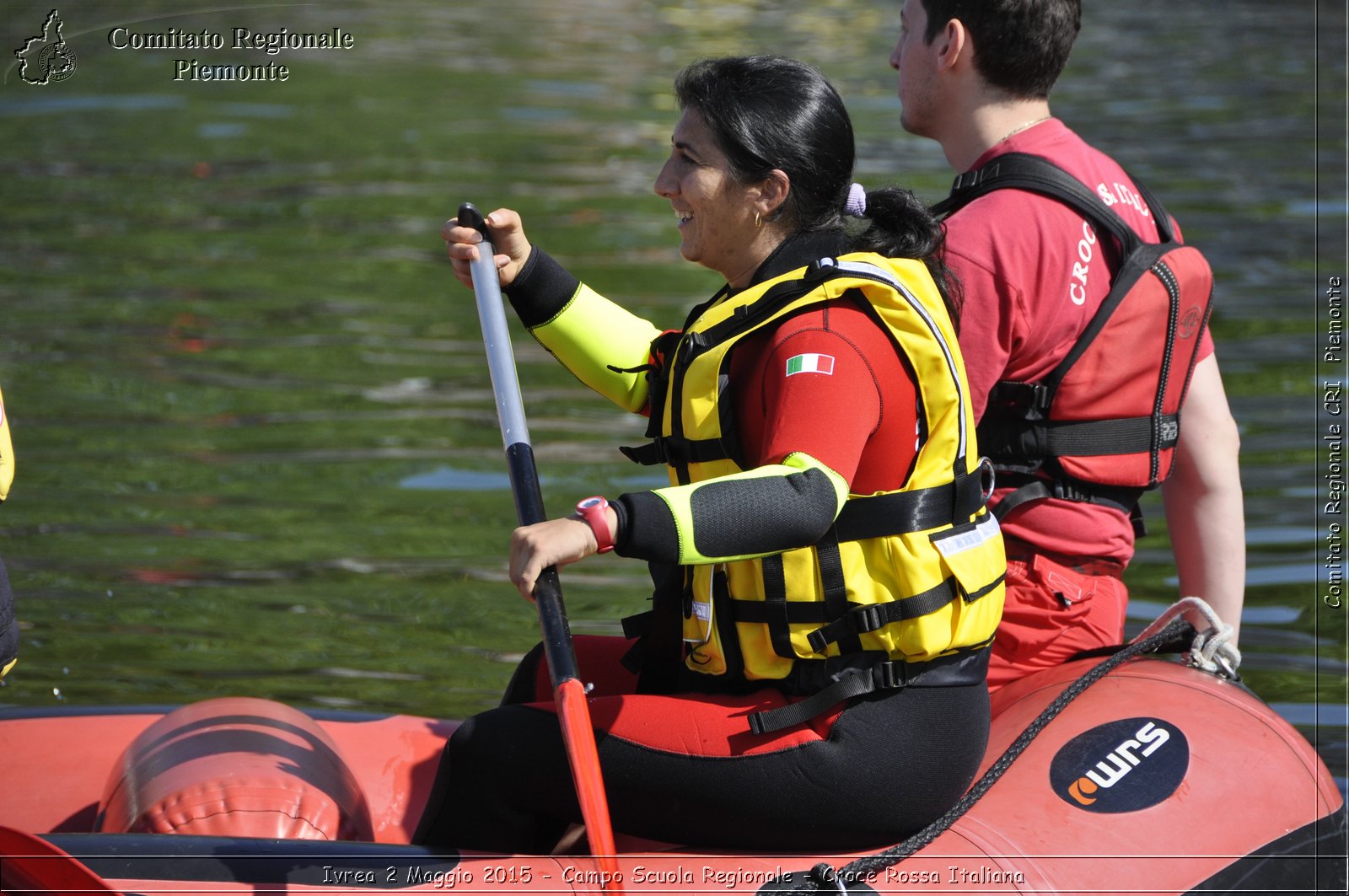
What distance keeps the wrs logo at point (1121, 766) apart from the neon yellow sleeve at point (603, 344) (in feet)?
3.55

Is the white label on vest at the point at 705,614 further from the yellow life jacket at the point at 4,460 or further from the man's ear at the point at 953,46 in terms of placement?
the man's ear at the point at 953,46

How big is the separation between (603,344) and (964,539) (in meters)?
0.93

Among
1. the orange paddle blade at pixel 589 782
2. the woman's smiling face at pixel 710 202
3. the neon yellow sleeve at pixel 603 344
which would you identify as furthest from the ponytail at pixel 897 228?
the orange paddle blade at pixel 589 782

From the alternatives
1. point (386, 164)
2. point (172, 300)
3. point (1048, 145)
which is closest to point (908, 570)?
point (1048, 145)

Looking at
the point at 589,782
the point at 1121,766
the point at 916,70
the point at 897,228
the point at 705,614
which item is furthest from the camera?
the point at 916,70

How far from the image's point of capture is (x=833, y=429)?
238cm

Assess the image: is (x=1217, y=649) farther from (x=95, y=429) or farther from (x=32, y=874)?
(x=95, y=429)

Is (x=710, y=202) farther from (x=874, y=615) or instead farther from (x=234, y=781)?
(x=234, y=781)

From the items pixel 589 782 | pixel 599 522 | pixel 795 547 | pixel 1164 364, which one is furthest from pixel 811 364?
pixel 1164 364

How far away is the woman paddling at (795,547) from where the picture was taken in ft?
8.00

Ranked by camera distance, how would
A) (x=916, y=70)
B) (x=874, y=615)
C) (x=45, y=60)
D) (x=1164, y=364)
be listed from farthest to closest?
(x=45, y=60) < (x=916, y=70) < (x=1164, y=364) < (x=874, y=615)

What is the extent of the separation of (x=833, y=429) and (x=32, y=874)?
1.32m

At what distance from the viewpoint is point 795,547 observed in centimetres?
238

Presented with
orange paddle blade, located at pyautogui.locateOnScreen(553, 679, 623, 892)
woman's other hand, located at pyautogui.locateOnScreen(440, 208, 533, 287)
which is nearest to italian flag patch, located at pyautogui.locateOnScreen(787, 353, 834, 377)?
orange paddle blade, located at pyautogui.locateOnScreen(553, 679, 623, 892)
